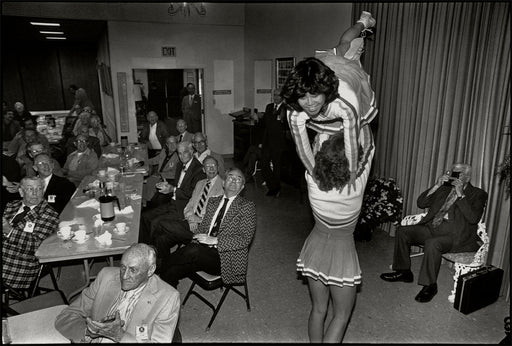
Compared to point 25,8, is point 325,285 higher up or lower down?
lower down

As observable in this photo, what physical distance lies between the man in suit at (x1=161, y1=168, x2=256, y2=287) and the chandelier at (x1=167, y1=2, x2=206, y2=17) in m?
7.20

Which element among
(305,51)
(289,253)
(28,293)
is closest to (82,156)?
(28,293)

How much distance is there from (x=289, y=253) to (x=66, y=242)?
277 cm

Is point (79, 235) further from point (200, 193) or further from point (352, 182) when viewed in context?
point (352, 182)

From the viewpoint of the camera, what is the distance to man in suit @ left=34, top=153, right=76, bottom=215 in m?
4.71

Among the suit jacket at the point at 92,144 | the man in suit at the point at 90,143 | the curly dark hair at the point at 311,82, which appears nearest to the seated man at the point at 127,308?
the curly dark hair at the point at 311,82

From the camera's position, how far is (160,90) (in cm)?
1495

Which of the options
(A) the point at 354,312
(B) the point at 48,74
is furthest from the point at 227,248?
(B) the point at 48,74

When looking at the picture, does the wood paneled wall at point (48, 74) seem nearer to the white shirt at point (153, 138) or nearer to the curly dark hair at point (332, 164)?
the white shirt at point (153, 138)

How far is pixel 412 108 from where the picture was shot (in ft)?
17.4

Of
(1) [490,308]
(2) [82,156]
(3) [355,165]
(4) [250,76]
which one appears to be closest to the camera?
(3) [355,165]

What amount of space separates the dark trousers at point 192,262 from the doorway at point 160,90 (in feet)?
36.4

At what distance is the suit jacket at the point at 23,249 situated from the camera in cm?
353

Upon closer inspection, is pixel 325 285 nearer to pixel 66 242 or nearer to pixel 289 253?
pixel 66 242
